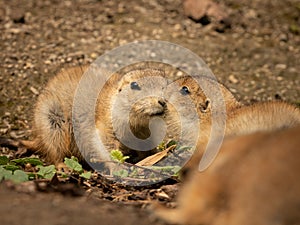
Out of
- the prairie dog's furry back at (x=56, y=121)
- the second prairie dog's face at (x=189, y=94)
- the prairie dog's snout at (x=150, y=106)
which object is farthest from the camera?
the prairie dog's furry back at (x=56, y=121)

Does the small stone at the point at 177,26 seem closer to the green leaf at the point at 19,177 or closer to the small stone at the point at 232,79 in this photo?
the small stone at the point at 232,79

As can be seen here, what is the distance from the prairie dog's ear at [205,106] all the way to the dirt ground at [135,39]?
1.26 m

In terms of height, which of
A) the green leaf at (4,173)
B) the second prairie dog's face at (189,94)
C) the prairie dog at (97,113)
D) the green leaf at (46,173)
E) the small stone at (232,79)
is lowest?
the green leaf at (46,173)

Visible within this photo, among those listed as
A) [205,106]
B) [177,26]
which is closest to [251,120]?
[205,106]

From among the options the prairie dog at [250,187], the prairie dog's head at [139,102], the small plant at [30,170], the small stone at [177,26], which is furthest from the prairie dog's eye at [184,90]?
the prairie dog at [250,187]

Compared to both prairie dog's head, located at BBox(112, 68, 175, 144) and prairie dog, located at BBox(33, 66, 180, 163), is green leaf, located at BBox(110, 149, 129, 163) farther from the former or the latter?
prairie dog's head, located at BBox(112, 68, 175, 144)

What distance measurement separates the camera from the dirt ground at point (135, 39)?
6531 millimetres

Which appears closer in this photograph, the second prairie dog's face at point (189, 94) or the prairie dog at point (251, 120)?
the prairie dog at point (251, 120)

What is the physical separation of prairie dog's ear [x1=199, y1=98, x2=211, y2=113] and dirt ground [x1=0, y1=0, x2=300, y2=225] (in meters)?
1.26

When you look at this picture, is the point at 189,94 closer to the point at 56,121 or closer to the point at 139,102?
the point at 139,102

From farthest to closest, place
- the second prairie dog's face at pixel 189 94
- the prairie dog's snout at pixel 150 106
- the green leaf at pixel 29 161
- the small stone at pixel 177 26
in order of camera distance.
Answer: the small stone at pixel 177 26, the second prairie dog's face at pixel 189 94, the prairie dog's snout at pixel 150 106, the green leaf at pixel 29 161

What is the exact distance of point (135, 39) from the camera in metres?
7.37

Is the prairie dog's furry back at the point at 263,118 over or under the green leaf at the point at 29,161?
over

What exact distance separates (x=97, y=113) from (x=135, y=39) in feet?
6.59
